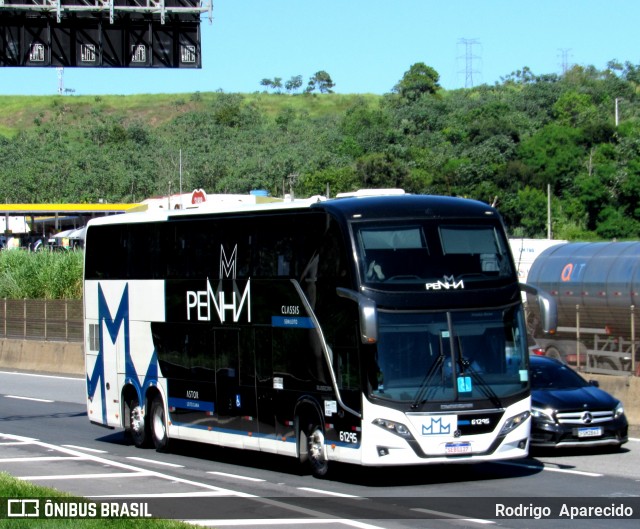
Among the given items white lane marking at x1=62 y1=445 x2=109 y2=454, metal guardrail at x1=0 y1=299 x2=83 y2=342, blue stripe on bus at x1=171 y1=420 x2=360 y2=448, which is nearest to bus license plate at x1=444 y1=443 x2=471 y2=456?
blue stripe on bus at x1=171 y1=420 x2=360 y2=448

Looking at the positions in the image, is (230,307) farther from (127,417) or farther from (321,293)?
(127,417)

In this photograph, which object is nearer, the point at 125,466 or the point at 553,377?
the point at 125,466

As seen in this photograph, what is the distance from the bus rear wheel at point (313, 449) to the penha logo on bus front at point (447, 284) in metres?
2.44

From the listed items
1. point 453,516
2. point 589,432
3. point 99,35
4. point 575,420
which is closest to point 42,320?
point 99,35

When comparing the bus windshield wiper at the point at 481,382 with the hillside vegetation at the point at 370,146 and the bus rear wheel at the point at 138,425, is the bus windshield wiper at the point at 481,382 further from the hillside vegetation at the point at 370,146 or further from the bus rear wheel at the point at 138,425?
the hillside vegetation at the point at 370,146

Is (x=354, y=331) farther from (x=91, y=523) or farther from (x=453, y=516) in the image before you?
(x=91, y=523)

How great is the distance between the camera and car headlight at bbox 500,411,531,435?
47.4ft

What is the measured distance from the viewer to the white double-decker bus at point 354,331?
14.1 metres

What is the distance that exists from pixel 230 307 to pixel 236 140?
5030 inches

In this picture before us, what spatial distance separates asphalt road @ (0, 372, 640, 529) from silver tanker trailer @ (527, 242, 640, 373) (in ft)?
29.0

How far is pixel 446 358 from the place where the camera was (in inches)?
559

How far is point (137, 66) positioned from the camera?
19688mm

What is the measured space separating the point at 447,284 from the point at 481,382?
1.31 metres

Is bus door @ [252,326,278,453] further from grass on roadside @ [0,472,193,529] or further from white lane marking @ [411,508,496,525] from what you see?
grass on roadside @ [0,472,193,529]
